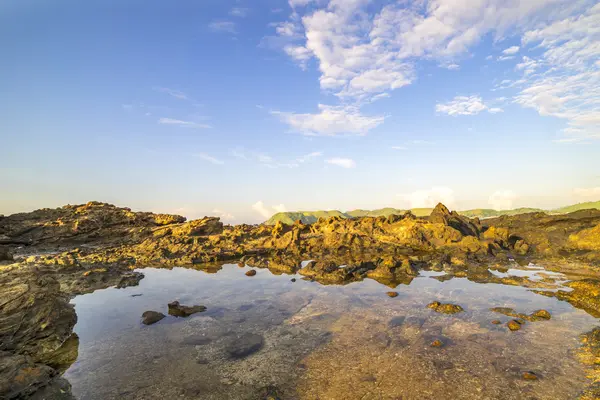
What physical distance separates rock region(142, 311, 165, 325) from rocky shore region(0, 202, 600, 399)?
3039mm

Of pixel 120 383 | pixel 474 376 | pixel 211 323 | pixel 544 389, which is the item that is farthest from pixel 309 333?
pixel 544 389

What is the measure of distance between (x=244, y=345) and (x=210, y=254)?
22128 mm

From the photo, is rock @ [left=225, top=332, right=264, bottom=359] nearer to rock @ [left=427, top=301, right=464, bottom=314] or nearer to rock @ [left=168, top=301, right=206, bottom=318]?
rock @ [left=168, top=301, right=206, bottom=318]

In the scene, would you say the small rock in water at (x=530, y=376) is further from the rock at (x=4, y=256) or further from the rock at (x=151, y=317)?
the rock at (x=4, y=256)

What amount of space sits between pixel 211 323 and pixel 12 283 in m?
9.20

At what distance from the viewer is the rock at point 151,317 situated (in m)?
14.9

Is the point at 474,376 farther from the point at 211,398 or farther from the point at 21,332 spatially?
the point at 21,332

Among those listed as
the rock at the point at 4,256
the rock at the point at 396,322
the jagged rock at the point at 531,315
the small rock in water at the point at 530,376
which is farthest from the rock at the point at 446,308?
the rock at the point at 4,256

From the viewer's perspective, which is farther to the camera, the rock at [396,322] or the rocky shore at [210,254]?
the rock at [396,322]

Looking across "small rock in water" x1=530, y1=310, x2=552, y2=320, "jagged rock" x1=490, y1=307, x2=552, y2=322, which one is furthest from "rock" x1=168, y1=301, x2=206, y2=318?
"small rock in water" x1=530, y1=310, x2=552, y2=320

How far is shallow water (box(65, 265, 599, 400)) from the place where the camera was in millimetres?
8781

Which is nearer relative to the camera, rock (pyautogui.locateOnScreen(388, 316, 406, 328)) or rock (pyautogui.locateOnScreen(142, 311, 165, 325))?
rock (pyautogui.locateOnScreen(388, 316, 406, 328))

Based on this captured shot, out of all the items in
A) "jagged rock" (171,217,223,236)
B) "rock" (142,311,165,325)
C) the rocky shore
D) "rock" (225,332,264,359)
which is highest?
"jagged rock" (171,217,223,236)

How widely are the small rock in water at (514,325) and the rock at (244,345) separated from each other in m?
11.2
